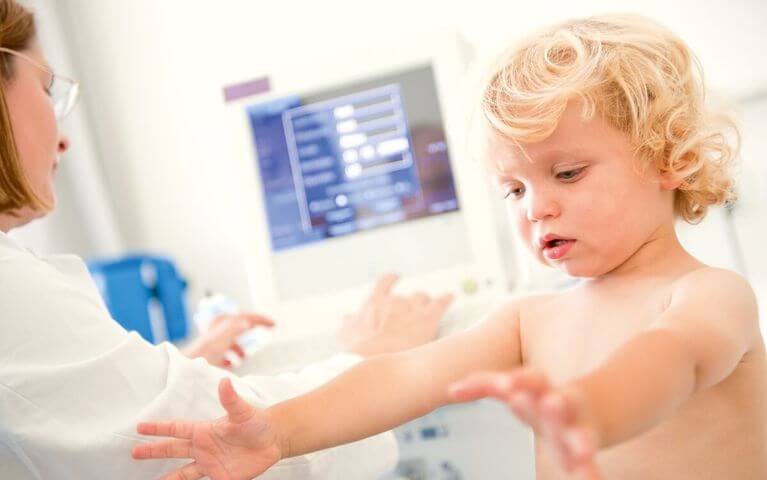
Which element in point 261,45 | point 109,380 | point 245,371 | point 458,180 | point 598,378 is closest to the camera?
point 598,378

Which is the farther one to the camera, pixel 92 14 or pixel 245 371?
pixel 92 14

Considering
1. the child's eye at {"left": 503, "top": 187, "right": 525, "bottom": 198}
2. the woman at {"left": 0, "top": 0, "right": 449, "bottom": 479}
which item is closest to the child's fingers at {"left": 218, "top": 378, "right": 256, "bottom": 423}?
the woman at {"left": 0, "top": 0, "right": 449, "bottom": 479}

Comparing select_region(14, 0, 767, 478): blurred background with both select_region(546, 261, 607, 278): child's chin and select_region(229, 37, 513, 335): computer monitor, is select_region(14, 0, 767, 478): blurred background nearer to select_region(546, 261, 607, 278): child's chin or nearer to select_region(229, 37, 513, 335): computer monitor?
select_region(229, 37, 513, 335): computer monitor

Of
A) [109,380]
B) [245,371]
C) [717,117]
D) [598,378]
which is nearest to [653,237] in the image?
[717,117]

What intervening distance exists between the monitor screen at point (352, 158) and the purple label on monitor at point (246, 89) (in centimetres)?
3

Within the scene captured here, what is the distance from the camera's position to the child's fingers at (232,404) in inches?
24.9

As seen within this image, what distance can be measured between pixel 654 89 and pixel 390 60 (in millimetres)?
724

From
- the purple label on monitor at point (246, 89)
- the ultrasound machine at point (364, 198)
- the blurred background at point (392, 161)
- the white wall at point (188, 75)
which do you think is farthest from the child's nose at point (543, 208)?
the white wall at point (188, 75)

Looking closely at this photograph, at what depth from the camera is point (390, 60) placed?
4.61ft

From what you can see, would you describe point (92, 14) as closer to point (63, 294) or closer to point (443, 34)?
point (443, 34)

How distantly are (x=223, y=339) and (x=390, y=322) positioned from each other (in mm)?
286

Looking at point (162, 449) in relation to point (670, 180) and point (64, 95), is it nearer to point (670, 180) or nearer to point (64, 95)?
point (670, 180)

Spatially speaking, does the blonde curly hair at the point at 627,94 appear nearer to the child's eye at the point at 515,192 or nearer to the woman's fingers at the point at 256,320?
→ the child's eye at the point at 515,192

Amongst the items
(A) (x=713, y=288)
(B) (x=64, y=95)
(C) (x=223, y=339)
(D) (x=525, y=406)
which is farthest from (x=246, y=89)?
(D) (x=525, y=406)
